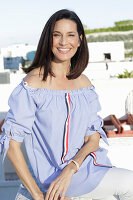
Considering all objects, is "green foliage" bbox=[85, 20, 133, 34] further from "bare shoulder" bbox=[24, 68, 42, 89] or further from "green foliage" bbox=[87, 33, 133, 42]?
"bare shoulder" bbox=[24, 68, 42, 89]

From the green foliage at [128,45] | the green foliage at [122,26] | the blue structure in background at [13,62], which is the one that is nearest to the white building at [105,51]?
the green foliage at [122,26]

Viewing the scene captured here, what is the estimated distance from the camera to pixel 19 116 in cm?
150

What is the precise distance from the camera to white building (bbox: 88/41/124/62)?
63.7 feet

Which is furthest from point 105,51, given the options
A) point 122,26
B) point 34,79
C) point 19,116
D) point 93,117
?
point 19,116

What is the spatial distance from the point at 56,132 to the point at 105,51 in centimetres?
1874

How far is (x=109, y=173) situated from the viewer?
1560 millimetres

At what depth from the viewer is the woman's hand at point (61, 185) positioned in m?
1.44

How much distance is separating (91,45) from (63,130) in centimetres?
1816

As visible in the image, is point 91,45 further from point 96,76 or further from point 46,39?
point 46,39

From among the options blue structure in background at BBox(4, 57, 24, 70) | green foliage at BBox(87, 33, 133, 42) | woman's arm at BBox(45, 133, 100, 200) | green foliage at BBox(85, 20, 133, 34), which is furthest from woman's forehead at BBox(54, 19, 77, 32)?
green foliage at BBox(85, 20, 133, 34)

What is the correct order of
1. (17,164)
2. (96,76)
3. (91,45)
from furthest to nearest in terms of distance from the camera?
(91,45) < (96,76) < (17,164)

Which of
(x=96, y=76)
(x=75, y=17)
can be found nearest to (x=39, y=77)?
(x=75, y=17)

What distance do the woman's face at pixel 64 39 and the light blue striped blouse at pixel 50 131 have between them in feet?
0.69

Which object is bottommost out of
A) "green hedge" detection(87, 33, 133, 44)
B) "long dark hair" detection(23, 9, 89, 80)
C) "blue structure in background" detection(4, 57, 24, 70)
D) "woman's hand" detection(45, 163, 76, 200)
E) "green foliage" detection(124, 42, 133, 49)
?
"blue structure in background" detection(4, 57, 24, 70)
